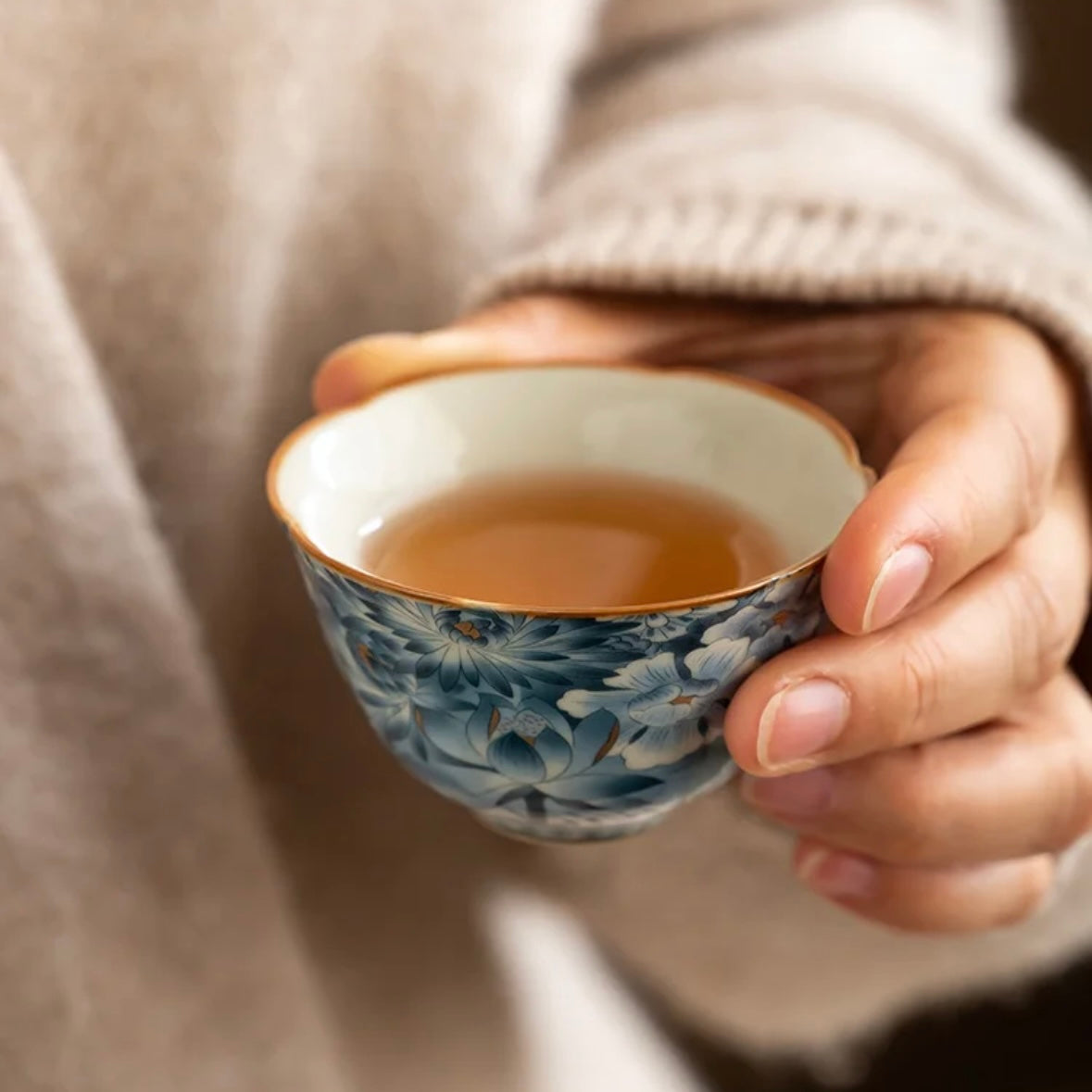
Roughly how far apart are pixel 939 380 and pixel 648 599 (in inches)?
5.7

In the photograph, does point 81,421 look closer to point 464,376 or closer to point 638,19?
point 464,376

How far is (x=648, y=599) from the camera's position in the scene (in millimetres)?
375

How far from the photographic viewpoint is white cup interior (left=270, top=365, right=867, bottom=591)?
378 mm

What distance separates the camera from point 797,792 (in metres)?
0.38

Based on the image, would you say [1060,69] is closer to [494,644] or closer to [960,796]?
[960,796]

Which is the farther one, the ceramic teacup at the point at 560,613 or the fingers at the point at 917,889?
the fingers at the point at 917,889

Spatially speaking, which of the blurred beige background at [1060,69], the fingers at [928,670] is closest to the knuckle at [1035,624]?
the fingers at [928,670]

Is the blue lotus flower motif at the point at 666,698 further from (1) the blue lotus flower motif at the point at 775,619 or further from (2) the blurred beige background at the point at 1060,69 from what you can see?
(2) the blurred beige background at the point at 1060,69

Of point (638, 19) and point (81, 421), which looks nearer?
point (81, 421)

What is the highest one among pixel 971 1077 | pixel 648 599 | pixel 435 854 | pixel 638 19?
pixel 638 19

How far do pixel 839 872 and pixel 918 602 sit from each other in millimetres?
124

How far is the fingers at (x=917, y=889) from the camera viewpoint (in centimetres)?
42

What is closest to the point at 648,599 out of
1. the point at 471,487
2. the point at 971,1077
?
the point at 471,487

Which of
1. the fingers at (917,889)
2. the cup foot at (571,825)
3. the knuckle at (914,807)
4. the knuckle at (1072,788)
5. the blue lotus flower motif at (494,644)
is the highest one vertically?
the blue lotus flower motif at (494,644)
